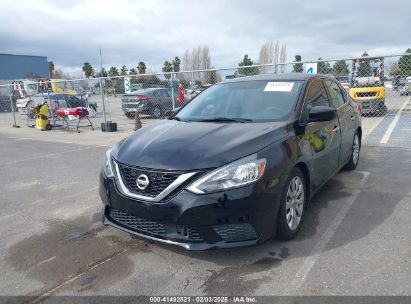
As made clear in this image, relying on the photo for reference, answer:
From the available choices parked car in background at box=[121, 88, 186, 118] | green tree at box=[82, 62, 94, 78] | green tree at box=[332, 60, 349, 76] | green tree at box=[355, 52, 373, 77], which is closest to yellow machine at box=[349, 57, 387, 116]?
green tree at box=[355, 52, 373, 77]

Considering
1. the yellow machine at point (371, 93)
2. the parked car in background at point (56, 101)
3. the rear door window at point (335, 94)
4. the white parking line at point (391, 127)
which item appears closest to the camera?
the rear door window at point (335, 94)

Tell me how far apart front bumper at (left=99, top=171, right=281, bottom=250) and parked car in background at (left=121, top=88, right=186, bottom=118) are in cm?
1399

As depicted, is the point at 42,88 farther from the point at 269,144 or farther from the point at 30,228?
the point at 269,144

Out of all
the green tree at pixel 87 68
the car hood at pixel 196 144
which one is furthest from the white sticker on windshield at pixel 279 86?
the green tree at pixel 87 68

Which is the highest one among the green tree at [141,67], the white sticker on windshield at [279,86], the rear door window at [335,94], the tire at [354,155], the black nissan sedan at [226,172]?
the green tree at [141,67]

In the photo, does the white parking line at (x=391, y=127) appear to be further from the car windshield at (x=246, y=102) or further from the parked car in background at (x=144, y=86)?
the parked car in background at (x=144, y=86)

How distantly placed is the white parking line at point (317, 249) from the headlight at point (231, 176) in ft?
2.85

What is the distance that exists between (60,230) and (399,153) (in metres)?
6.48

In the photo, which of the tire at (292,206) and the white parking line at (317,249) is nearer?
the white parking line at (317,249)

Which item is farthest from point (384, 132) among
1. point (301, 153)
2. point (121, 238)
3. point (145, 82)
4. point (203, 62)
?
point (203, 62)

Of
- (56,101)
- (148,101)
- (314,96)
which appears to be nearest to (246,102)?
(314,96)

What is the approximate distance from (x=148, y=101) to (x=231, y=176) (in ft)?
47.6

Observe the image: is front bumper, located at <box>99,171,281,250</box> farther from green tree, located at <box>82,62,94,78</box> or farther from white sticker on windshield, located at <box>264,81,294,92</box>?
green tree, located at <box>82,62,94,78</box>

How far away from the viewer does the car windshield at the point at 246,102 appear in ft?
13.6
